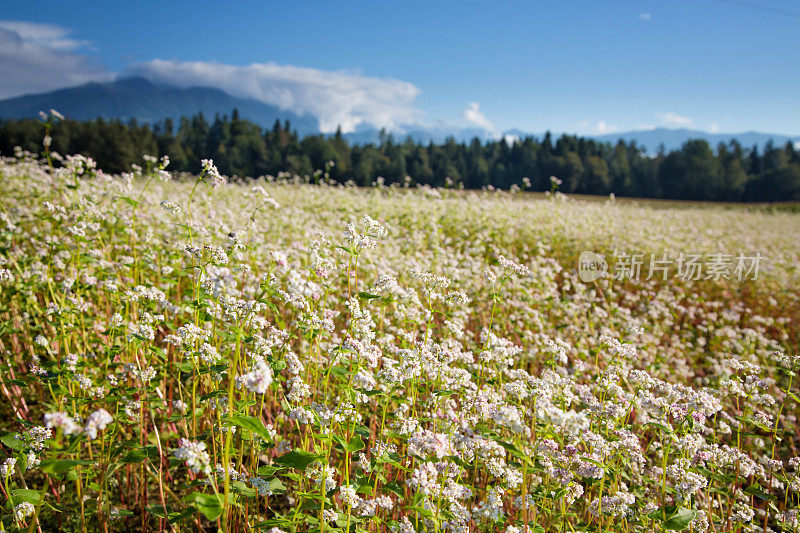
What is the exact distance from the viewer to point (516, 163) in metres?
84.5

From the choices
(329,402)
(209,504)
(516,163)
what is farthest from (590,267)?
(516,163)

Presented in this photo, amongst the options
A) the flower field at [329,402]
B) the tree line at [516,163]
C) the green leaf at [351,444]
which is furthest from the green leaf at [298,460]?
the tree line at [516,163]

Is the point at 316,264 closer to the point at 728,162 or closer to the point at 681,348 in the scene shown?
the point at 681,348

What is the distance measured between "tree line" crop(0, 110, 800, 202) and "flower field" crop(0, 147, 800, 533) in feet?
194

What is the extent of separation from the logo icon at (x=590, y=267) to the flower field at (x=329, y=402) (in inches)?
57.5

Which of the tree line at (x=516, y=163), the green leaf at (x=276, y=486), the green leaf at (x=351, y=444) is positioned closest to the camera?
the green leaf at (x=351, y=444)

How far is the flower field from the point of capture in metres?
2.25

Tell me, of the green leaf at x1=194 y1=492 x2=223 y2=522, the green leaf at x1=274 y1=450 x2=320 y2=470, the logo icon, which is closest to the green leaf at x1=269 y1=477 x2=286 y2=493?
the green leaf at x1=274 y1=450 x2=320 y2=470

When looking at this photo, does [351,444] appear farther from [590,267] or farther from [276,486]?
[590,267]

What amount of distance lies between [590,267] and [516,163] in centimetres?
8003

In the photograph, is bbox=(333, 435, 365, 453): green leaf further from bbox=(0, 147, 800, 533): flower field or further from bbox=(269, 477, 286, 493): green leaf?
bbox=(269, 477, 286, 493): green leaf

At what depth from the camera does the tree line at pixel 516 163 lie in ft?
227

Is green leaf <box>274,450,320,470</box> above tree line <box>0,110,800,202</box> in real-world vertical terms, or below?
below

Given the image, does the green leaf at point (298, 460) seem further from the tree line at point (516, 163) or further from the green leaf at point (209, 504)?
the tree line at point (516, 163)
